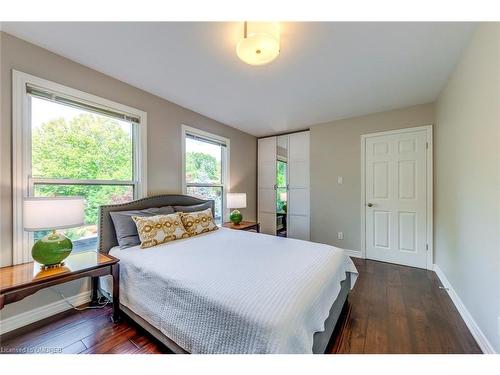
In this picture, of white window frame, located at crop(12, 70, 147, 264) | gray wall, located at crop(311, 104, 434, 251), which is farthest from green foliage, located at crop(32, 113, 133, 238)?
gray wall, located at crop(311, 104, 434, 251)

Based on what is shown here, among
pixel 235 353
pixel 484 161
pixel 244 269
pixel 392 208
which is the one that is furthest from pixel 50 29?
pixel 392 208

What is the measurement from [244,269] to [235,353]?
20.4 inches

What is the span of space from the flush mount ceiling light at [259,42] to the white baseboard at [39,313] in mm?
2641

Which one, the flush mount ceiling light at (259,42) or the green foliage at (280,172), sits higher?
the flush mount ceiling light at (259,42)

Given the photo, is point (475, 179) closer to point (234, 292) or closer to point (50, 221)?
point (234, 292)

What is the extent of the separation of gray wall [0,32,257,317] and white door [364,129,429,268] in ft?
7.42

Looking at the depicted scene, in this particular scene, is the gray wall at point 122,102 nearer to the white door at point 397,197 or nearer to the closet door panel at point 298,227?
the closet door panel at point 298,227

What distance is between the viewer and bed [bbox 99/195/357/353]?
104 centimetres

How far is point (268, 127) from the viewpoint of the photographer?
4.04 meters

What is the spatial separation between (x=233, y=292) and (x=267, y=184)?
340 centimetres

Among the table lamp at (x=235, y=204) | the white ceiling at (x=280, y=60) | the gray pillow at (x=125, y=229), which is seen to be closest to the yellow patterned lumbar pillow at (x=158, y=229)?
the gray pillow at (x=125, y=229)

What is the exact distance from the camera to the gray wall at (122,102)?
1.64 meters

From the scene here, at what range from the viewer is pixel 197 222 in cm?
258

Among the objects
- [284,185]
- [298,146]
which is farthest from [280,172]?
[298,146]
